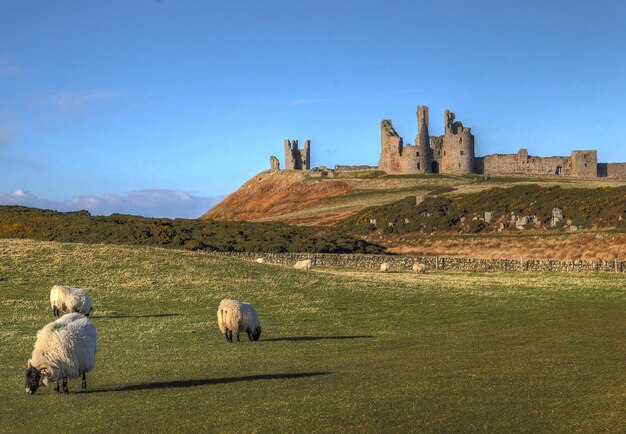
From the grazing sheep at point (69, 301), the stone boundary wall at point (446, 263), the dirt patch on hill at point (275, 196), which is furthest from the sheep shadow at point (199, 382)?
the dirt patch on hill at point (275, 196)

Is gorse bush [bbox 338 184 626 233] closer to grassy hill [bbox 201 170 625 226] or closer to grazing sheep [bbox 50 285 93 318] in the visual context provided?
grassy hill [bbox 201 170 625 226]

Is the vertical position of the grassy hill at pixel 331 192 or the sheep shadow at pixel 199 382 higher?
the grassy hill at pixel 331 192

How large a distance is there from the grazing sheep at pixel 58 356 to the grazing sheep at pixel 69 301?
37.5ft

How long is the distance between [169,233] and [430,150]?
314 feet

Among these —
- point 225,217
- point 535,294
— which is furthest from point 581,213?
point 225,217

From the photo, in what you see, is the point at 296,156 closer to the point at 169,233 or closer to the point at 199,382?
the point at 169,233

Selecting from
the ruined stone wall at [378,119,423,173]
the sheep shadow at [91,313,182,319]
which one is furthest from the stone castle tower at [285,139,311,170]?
the sheep shadow at [91,313,182,319]

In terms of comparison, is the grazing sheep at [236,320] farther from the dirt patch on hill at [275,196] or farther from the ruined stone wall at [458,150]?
the ruined stone wall at [458,150]

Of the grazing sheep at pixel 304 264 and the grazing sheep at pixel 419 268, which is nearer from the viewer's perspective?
the grazing sheep at pixel 304 264

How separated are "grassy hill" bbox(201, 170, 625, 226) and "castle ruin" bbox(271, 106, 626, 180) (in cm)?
621

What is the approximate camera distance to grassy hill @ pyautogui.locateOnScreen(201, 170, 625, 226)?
117312 millimetres

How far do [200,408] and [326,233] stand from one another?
219 ft

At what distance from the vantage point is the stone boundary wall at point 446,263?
5266cm

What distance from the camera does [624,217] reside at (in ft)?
239
